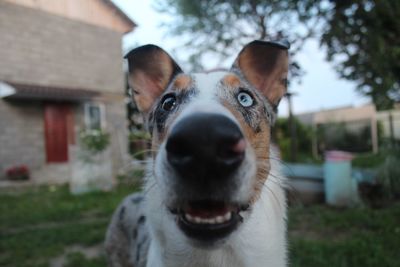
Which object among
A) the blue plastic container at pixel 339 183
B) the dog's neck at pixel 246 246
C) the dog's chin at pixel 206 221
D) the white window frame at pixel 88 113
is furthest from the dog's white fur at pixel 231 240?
the white window frame at pixel 88 113

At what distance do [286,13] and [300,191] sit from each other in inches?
158

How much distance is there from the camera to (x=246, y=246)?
2016 millimetres

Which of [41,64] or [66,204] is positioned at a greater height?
[41,64]

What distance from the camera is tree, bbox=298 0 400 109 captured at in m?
4.29

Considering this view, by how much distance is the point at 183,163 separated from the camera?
1426mm

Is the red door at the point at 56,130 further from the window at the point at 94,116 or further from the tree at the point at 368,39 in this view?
the tree at the point at 368,39

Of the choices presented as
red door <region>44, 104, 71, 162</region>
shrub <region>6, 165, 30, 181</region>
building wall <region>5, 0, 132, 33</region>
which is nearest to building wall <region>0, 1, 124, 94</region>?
building wall <region>5, 0, 132, 33</region>

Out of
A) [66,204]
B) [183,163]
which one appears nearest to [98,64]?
[66,204]

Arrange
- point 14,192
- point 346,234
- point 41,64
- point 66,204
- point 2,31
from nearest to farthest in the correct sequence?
point 346,234
point 66,204
point 14,192
point 2,31
point 41,64

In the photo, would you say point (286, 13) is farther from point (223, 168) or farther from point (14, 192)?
point (14, 192)

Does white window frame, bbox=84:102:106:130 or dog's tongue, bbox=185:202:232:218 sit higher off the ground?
white window frame, bbox=84:102:106:130

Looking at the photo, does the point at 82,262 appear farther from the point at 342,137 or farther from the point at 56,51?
the point at 342,137

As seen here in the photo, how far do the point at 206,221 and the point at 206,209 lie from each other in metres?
0.05

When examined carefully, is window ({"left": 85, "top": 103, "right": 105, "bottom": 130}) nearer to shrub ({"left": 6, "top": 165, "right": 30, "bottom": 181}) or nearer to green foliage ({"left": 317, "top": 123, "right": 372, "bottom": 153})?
shrub ({"left": 6, "top": 165, "right": 30, "bottom": 181})
